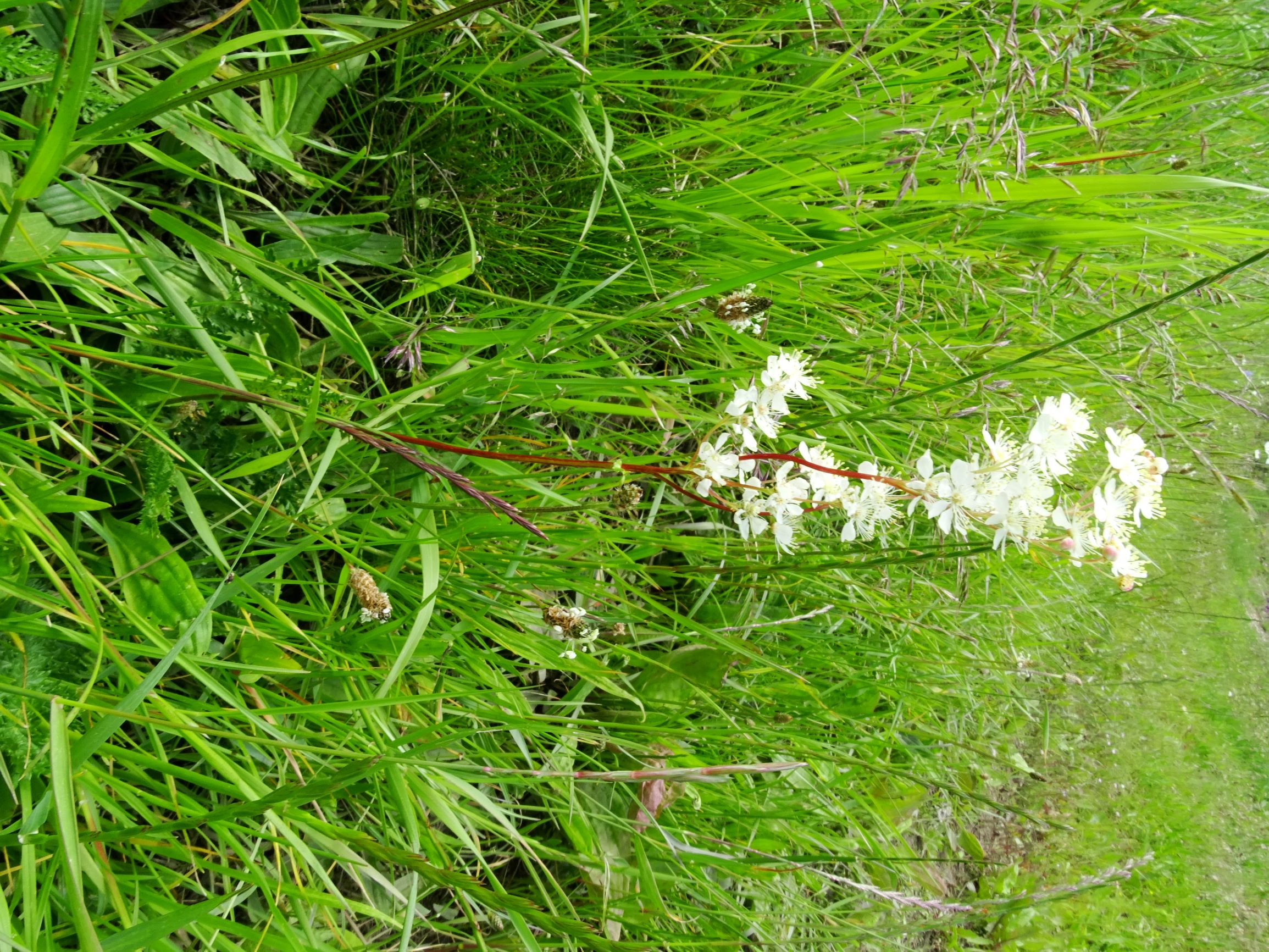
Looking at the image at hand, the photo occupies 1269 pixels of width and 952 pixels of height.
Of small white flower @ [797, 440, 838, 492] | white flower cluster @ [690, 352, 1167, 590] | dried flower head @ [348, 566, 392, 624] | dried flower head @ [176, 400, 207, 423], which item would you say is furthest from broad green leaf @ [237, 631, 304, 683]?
small white flower @ [797, 440, 838, 492]

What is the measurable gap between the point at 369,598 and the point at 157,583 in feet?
0.85

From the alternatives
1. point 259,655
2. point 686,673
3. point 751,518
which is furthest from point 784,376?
point 259,655

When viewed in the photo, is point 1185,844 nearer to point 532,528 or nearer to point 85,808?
point 532,528

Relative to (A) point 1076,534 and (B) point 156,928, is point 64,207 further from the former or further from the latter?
(A) point 1076,534

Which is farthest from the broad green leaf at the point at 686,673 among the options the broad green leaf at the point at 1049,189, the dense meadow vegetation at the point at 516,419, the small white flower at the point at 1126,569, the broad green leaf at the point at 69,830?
the broad green leaf at the point at 69,830

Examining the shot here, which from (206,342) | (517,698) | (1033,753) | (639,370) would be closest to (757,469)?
(639,370)

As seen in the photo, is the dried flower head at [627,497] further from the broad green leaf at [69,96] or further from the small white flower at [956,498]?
the broad green leaf at [69,96]

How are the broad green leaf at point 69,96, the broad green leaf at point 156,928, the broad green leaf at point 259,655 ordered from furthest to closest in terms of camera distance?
1. the broad green leaf at point 259,655
2. the broad green leaf at point 156,928
3. the broad green leaf at point 69,96

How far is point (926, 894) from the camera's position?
2.25 metres

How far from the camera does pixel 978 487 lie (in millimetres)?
882

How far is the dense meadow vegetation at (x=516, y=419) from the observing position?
0.87 meters

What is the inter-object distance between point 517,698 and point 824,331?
0.82 m

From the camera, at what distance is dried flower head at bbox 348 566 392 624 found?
0.95 metres

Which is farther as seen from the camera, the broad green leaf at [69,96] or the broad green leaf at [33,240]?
the broad green leaf at [33,240]
